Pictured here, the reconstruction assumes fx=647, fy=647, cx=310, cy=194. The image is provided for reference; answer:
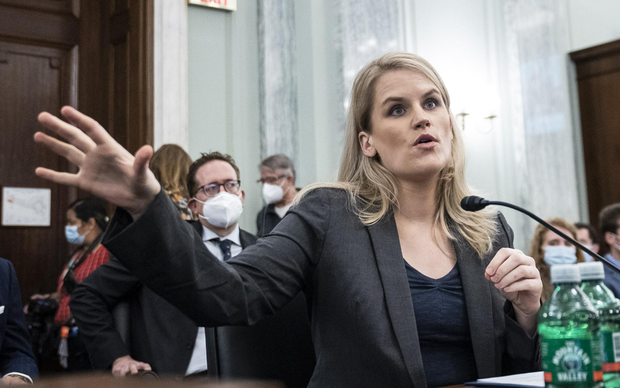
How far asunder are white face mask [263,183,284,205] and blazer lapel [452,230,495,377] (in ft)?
9.54

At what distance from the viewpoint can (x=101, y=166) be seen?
1105 millimetres

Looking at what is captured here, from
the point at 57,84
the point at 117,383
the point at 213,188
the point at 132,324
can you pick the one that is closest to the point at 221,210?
the point at 213,188

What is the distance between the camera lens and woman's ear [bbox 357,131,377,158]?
6.36ft

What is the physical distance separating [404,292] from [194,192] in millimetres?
1743

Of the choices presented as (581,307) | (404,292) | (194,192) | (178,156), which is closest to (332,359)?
(404,292)

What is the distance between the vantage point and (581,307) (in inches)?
41.2

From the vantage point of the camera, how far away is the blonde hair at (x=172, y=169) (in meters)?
3.43

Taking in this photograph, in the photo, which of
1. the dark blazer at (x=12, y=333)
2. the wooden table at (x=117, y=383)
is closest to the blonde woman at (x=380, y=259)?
the wooden table at (x=117, y=383)

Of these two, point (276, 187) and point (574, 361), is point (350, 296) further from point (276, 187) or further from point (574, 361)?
point (276, 187)

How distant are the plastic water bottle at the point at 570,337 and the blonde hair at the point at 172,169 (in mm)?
2571

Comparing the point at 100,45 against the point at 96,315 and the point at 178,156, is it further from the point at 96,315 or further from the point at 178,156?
the point at 96,315

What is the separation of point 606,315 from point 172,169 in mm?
2701

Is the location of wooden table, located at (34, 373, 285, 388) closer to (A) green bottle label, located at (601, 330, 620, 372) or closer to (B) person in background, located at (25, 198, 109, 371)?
(A) green bottle label, located at (601, 330, 620, 372)

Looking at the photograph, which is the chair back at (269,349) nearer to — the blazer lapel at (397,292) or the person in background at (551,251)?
the blazer lapel at (397,292)
